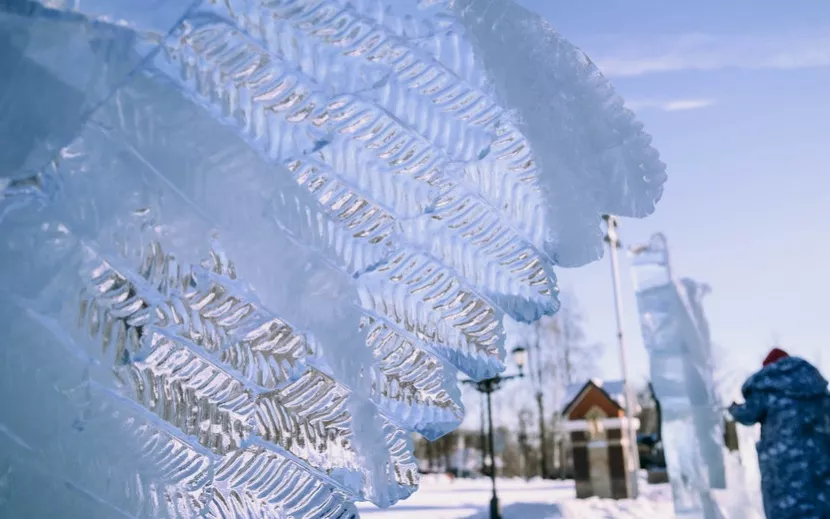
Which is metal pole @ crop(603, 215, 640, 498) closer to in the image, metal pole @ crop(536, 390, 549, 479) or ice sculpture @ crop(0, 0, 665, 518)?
metal pole @ crop(536, 390, 549, 479)

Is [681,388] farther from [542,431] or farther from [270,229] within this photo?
[542,431]

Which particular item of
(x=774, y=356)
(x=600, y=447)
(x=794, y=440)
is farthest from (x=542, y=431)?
(x=794, y=440)

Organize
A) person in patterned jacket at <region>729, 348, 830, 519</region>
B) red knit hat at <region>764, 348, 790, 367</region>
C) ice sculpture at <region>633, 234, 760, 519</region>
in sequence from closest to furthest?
person in patterned jacket at <region>729, 348, 830, 519</region>, red knit hat at <region>764, 348, 790, 367</region>, ice sculpture at <region>633, 234, 760, 519</region>

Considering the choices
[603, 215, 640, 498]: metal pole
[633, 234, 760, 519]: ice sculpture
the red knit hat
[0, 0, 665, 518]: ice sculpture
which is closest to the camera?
[0, 0, 665, 518]: ice sculpture

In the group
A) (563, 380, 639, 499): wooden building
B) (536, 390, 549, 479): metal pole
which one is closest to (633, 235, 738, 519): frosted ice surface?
(563, 380, 639, 499): wooden building

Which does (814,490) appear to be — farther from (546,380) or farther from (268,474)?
(546,380)

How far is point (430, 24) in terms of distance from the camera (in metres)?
1.22

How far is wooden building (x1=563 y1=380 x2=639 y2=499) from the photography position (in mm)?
12258

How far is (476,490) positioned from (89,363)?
56.9ft

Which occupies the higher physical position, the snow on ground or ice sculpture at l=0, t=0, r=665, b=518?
ice sculpture at l=0, t=0, r=665, b=518

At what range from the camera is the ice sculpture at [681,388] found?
7617mm

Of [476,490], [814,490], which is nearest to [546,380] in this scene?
[476,490]

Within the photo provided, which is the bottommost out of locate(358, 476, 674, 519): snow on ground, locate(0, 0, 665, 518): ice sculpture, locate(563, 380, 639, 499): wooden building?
locate(358, 476, 674, 519): snow on ground

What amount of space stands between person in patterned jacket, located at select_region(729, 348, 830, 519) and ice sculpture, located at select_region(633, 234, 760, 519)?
3557 millimetres
